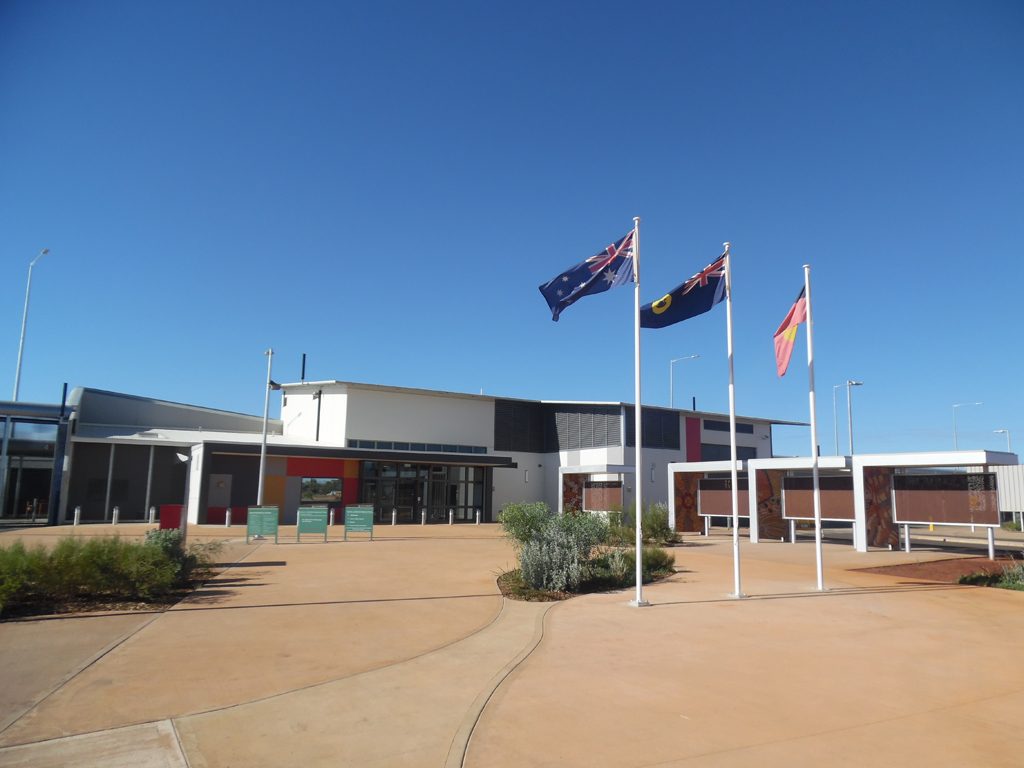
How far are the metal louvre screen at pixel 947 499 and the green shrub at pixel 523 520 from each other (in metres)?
11.3

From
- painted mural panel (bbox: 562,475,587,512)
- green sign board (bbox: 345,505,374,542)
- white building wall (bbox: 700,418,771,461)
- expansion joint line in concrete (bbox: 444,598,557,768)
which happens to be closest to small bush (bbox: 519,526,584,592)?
expansion joint line in concrete (bbox: 444,598,557,768)

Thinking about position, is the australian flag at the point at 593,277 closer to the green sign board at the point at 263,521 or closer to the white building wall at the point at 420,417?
the green sign board at the point at 263,521

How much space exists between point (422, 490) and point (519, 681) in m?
32.9

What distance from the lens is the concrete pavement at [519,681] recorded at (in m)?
5.20

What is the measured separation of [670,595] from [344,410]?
93.1ft

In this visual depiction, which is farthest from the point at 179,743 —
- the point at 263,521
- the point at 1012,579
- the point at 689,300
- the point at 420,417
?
the point at 420,417

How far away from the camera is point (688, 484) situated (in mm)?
30875

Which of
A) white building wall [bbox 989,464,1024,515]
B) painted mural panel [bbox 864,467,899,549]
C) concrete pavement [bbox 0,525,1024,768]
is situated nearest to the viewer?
concrete pavement [bbox 0,525,1024,768]

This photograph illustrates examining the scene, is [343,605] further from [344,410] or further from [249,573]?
[344,410]

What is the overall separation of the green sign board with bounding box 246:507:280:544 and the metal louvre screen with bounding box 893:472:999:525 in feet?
65.3

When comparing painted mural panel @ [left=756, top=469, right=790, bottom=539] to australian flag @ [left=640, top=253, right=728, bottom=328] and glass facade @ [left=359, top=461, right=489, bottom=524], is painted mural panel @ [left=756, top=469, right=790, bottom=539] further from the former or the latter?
glass facade @ [left=359, top=461, right=489, bottom=524]

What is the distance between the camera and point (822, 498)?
23531mm

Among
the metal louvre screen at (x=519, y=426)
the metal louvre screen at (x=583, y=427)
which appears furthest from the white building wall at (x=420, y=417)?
the metal louvre screen at (x=583, y=427)

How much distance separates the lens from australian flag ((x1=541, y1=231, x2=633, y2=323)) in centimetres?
1289
